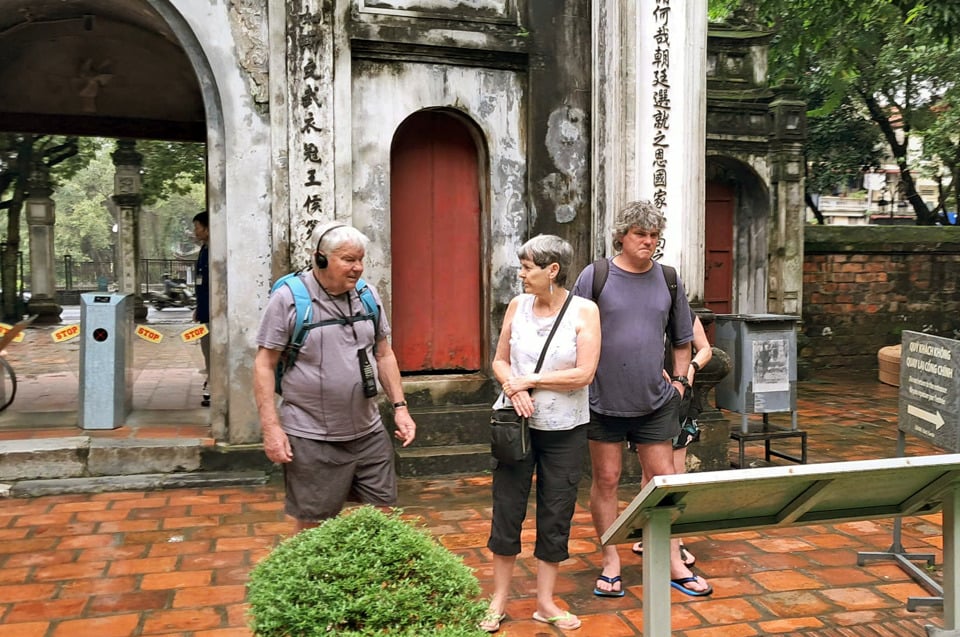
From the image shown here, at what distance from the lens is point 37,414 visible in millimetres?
7695

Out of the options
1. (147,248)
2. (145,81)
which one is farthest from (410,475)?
(147,248)

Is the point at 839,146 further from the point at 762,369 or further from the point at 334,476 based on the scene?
the point at 334,476

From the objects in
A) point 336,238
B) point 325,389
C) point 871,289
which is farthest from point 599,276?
point 871,289

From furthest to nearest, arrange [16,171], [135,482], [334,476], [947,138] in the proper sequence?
[16,171] → [947,138] → [135,482] → [334,476]

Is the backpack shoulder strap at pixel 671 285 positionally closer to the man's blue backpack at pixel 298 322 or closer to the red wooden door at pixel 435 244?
the man's blue backpack at pixel 298 322

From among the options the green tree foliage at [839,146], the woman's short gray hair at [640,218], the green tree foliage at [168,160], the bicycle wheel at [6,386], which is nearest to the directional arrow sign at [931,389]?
the woman's short gray hair at [640,218]

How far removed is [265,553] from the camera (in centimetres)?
482

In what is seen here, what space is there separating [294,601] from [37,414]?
640 cm

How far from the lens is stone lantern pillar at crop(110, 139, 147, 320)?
20719mm

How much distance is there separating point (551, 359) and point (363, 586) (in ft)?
5.24

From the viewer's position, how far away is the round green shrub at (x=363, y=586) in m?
2.33

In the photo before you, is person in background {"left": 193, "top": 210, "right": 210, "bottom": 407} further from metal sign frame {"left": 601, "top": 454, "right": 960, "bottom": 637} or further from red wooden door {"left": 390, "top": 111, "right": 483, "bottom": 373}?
metal sign frame {"left": 601, "top": 454, "right": 960, "bottom": 637}

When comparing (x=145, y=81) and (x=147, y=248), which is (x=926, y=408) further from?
(x=147, y=248)

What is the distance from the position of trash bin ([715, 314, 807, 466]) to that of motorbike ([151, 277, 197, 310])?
2332cm
